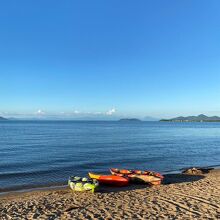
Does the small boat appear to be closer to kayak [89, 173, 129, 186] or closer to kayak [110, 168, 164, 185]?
kayak [89, 173, 129, 186]

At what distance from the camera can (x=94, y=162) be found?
3114cm

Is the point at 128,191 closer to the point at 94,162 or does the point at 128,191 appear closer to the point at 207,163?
the point at 94,162

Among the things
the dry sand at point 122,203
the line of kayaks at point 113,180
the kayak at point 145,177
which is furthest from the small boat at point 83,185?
the kayak at point 145,177

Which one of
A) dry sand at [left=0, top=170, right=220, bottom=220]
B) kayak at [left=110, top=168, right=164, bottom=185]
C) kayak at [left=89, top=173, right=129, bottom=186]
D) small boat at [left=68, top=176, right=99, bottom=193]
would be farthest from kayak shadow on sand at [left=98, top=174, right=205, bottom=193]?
small boat at [left=68, top=176, right=99, bottom=193]

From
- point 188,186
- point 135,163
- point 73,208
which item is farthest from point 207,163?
point 73,208

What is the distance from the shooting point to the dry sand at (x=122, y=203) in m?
12.3

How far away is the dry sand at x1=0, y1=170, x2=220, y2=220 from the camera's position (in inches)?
484

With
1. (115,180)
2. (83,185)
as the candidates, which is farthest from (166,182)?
(83,185)

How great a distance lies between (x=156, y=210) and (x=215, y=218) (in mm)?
2579

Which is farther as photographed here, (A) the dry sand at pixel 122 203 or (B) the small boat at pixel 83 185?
(B) the small boat at pixel 83 185

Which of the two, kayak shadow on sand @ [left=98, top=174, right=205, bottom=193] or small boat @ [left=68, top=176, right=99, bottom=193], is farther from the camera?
kayak shadow on sand @ [left=98, top=174, right=205, bottom=193]

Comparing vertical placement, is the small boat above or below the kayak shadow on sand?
above

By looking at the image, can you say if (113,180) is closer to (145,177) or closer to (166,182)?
(145,177)

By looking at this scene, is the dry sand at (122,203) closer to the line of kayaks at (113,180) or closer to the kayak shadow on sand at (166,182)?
the kayak shadow on sand at (166,182)
